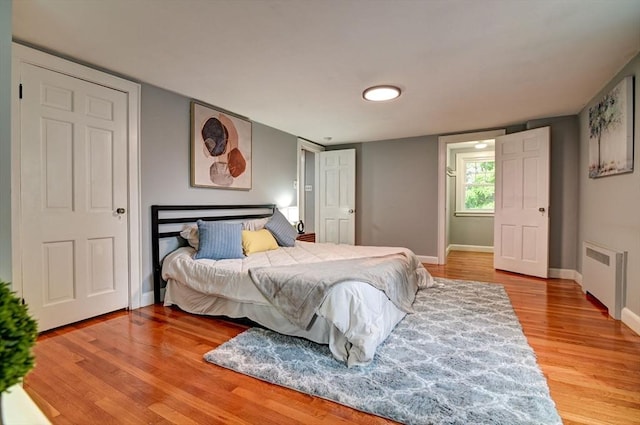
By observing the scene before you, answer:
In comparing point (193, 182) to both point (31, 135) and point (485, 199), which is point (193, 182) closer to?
point (31, 135)

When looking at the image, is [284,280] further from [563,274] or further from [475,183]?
[475,183]

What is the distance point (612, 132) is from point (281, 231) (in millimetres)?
3627

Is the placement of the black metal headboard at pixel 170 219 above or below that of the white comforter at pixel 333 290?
above

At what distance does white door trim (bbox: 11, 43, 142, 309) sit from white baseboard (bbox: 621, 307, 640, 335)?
14.6 feet

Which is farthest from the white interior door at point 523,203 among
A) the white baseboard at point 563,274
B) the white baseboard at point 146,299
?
the white baseboard at point 146,299

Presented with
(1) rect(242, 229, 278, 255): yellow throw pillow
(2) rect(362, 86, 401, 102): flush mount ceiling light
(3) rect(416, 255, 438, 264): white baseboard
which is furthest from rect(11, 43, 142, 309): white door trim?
(3) rect(416, 255, 438, 264): white baseboard

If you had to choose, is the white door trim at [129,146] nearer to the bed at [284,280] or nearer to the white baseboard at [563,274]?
the bed at [284,280]

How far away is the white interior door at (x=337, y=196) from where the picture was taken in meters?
5.84

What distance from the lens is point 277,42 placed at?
88.0 inches

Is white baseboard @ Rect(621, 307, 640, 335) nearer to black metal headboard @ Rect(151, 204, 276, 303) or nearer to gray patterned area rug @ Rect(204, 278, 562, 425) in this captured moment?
gray patterned area rug @ Rect(204, 278, 562, 425)

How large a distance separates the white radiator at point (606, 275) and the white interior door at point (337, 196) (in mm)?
3454

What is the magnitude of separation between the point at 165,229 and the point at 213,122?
1428mm

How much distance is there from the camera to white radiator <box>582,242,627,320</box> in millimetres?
2660

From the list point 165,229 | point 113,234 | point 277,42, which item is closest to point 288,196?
point 165,229
